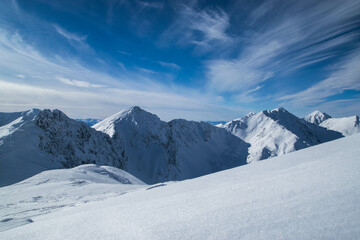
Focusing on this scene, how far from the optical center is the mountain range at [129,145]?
35.0 meters

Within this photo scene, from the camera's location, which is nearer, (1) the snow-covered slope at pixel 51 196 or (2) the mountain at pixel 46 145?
(1) the snow-covered slope at pixel 51 196

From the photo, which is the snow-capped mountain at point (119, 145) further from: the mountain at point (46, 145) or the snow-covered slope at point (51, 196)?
the snow-covered slope at point (51, 196)

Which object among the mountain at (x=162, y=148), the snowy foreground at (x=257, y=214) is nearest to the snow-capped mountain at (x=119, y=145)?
the mountain at (x=162, y=148)

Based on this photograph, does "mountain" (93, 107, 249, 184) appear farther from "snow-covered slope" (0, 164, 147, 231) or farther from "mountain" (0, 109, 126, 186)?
"snow-covered slope" (0, 164, 147, 231)

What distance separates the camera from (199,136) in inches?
6324

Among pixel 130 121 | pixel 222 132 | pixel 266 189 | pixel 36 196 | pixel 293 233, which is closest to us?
pixel 293 233

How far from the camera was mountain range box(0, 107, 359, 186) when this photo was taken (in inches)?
1379

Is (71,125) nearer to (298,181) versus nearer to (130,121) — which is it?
(130,121)

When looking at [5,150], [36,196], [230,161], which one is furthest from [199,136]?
[36,196]

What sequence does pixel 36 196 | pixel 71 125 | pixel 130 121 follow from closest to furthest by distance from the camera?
pixel 36 196 < pixel 71 125 < pixel 130 121

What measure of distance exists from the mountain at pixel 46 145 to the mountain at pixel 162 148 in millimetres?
16191

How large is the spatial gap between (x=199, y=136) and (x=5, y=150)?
5474 inches

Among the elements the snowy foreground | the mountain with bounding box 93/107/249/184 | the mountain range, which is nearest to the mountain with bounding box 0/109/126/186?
the mountain range

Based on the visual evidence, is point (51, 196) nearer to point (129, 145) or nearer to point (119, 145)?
point (119, 145)
